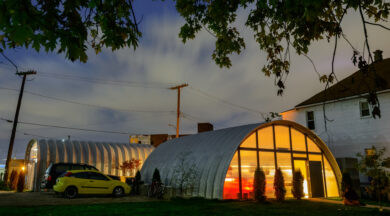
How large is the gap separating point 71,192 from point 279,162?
36.2 feet

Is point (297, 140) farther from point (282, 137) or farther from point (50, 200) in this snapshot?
point (50, 200)

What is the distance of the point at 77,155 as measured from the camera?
25.0 m

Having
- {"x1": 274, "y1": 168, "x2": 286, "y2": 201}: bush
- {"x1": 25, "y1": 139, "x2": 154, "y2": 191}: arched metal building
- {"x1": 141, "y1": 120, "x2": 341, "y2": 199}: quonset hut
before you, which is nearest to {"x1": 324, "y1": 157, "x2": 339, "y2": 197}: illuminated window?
{"x1": 141, "y1": 120, "x2": 341, "y2": 199}: quonset hut

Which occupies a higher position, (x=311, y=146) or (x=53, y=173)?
(x=311, y=146)

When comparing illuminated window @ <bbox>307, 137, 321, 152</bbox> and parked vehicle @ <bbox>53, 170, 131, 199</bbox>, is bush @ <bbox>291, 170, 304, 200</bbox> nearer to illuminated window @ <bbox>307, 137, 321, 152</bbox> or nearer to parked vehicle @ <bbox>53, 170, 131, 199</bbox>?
illuminated window @ <bbox>307, 137, 321, 152</bbox>

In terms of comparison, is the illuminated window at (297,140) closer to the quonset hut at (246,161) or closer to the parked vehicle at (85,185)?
the quonset hut at (246,161)

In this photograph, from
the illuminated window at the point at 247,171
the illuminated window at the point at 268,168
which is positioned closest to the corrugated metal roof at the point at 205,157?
the illuminated window at the point at 247,171

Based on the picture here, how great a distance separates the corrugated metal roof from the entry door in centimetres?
498

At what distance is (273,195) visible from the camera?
1515 centimetres

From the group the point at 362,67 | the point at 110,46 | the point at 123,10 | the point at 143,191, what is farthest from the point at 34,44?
the point at 143,191

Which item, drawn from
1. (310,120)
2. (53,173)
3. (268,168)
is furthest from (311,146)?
(53,173)

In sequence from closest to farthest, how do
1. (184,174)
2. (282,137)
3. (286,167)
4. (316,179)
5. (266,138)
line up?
(266,138), (184,174), (286,167), (282,137), (316,179)

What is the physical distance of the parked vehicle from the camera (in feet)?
48.6

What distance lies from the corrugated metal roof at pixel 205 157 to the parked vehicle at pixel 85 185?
2933 mm
